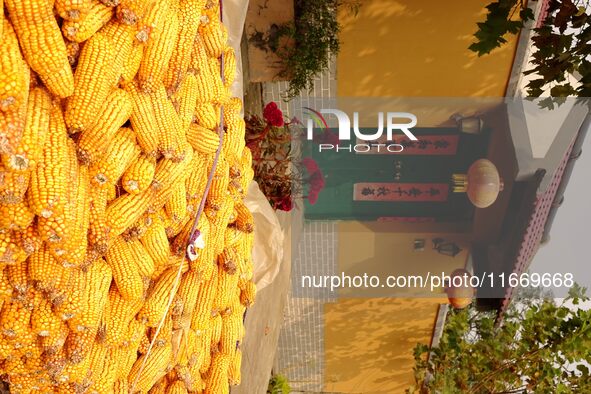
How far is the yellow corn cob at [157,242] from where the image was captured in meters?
1.85

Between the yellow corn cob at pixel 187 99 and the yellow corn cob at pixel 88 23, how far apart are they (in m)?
0.39

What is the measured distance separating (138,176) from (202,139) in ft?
1.32

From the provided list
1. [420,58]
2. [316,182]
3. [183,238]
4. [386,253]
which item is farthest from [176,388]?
[386,253]

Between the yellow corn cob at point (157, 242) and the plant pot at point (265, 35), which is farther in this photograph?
the plant pot at point (265, 35)

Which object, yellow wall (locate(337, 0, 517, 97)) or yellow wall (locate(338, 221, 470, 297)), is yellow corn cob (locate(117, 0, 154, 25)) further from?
yellow wall (locate(338, 221, 470, 297))

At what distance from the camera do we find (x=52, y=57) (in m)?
1.35

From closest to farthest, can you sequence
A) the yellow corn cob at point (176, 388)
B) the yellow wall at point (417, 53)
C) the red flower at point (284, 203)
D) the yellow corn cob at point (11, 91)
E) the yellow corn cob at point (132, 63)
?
the yellow corn cob at point (11, 91), the yellow corn cob at point (132, 63), the yellow corn cob at point (176, 388), the red flower at point (284, 203), the yellow wall at point (417, 53)

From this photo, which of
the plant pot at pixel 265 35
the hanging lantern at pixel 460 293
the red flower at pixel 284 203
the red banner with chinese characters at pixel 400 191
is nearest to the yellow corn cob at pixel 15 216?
the red flower at pixel 284 203

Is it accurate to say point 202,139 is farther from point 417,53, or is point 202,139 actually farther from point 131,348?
point 417,53

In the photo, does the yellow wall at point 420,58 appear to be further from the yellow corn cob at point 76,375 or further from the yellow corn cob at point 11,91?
the yellow corn cob at point 11,91

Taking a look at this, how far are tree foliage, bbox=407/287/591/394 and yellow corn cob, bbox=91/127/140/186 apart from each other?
352 cm

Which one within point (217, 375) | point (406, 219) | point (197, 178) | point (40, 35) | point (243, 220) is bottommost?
point (406, 219)

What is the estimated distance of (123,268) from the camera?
1.76 m

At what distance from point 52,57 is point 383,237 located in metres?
4.83
